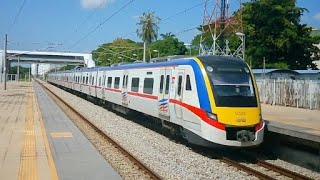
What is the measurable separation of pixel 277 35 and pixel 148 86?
42692mm

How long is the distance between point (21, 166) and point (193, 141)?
194 inches

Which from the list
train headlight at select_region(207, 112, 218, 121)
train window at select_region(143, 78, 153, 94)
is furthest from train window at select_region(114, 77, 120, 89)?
train headlight at select_region(207, 112, 218, 121)

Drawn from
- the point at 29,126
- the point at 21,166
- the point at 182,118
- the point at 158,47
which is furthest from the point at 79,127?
the point at 158,47

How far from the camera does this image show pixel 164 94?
1557cm

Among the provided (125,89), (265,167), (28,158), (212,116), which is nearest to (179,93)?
(212,116)

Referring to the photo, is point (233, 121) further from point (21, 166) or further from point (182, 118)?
point (21, 166)

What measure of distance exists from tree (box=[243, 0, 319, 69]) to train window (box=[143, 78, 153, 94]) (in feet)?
134

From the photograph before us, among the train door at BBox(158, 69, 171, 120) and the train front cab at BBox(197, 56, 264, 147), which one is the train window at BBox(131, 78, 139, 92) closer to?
the train door at BBox(158, 69, 171, 120)

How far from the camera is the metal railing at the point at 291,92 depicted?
2684 cm

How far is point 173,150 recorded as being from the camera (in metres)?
13.3

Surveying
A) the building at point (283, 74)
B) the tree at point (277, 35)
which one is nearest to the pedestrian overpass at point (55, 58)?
the tree at point (277, 35)

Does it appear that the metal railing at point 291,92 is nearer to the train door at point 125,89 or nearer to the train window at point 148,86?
the train door at point 125,89

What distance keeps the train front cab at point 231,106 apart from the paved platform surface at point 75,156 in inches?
120

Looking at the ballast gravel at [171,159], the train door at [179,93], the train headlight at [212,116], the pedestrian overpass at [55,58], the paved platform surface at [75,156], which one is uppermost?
the pedestrian overpass at [55,58]
